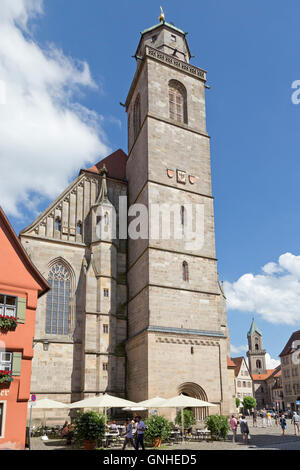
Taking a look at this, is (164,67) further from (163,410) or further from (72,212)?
(163,410)

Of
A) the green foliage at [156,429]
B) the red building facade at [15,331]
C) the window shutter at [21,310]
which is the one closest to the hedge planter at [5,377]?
the red building facade at [15,331]

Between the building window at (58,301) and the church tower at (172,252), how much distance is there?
3946 millimetres

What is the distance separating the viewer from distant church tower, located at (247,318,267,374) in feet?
322

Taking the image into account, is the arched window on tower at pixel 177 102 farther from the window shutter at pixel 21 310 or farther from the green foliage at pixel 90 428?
the green foliage at pixel 90 428

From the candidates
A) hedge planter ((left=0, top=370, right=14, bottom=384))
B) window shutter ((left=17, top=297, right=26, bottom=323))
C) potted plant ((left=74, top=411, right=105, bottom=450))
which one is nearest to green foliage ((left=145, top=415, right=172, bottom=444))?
potted plant ((left=74, top=411, right=105, bottom=450))

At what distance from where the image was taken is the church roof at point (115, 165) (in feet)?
108

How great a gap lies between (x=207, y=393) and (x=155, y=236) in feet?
30.1

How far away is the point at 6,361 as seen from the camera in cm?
1511

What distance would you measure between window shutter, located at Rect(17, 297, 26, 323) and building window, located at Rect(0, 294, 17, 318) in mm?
153

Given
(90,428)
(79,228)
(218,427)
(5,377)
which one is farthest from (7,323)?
(79,228)

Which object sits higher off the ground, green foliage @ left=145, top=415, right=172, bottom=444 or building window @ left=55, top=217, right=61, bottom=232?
building window @ left=55, top=217, right=61, bottom=232

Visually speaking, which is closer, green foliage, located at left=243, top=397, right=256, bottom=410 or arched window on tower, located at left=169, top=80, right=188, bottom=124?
arched window on tower, located at left=169, top=80, right=188, bottom=124

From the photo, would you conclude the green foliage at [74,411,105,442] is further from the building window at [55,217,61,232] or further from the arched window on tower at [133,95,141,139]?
the arched window on tower at [133,95,141,139]

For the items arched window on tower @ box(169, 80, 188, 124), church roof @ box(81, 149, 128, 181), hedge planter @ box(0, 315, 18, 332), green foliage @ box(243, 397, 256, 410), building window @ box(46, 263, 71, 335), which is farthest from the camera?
green foliage @ box(243, 397, 256, 410)
